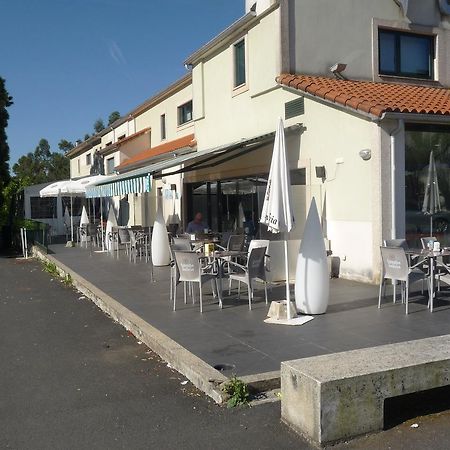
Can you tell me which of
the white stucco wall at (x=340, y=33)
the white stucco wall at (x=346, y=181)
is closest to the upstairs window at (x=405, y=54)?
the white stucco wall at (x=340, y=33)

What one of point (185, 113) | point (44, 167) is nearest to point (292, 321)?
point (185, 113)

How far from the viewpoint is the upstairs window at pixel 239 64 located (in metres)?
14.2

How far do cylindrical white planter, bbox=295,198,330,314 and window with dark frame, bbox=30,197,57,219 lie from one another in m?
25.2

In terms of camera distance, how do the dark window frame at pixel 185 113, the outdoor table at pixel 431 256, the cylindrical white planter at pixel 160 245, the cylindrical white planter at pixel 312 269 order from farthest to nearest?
the dark window frame at pixel 185 113 → the cylindrical white planter at pixel 160 245 → the outdoor table at pixel 431 256 → the cylindrical white planter at pixel 312 269

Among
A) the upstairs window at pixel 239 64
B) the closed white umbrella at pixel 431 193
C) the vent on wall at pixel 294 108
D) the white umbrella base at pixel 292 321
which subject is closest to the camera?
the white umbrella base at pixel 292 321

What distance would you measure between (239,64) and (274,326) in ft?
30.8

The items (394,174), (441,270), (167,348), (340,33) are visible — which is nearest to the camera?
(167,348)

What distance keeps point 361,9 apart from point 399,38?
125cm

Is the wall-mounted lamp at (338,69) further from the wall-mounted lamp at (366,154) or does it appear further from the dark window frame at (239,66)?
the wall-mounted lamp at (366,154)

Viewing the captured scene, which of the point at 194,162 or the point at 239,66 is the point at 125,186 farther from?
the point at 239,66

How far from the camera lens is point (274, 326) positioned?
23.1ft

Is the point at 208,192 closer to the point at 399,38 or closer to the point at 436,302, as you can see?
the point at 399,38

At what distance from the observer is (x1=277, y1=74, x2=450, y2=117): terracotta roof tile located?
9727 millimetres

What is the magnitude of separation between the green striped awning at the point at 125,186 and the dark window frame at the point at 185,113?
5.20m
